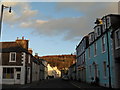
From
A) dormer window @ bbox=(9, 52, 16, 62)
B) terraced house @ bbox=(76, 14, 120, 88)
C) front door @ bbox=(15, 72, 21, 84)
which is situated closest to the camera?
terraced house @ bbox=(76, 14, 120, 88)

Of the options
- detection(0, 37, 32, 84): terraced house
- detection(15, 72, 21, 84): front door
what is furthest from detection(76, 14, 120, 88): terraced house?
detection(15, 72, 21, 84): front door

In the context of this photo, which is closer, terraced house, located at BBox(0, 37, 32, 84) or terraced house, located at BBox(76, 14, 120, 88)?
terraced house, located at BBox(76, 14, 120, 88)

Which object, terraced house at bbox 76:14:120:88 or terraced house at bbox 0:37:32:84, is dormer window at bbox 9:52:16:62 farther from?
terraced house at bbox 76:14:120:88

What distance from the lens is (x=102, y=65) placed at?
2548 centimetres

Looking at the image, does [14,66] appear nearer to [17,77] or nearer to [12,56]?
[12,56]

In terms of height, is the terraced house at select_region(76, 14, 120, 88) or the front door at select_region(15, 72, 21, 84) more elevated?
the terraced house at select_region(76, 14, 120, 88)

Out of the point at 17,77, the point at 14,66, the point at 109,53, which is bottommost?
the point at 17,77

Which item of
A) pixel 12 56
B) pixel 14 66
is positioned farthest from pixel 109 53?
pixel 12 56

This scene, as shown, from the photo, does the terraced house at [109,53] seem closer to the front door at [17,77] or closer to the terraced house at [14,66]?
the terraced house at [14,66]

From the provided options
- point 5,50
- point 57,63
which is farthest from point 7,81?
point 57,63

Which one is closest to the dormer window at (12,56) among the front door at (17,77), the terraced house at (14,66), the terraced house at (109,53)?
the terraced house at (14,66)

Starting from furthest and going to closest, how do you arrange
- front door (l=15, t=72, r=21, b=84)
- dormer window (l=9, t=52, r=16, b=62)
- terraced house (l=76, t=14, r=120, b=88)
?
dormer window (l=9, t=52, r=16, b=62) < front door (l=15, t=72, r=21, b=84) < terraced house (l=76, t=14, r=120, b=88)

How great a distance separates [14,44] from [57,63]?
8262 centimetres

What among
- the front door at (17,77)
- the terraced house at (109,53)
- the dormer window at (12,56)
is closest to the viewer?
the terraced house at (109,53)
